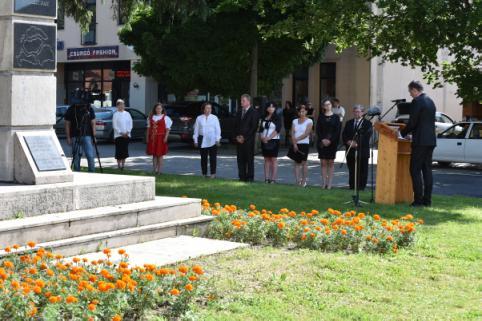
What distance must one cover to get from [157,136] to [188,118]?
36.8 ft

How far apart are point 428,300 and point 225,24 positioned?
22.4 metres

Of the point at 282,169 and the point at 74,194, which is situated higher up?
the point at 74,194

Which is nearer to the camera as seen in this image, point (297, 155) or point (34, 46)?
point (34, 46)

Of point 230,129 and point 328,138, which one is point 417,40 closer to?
point 328,138

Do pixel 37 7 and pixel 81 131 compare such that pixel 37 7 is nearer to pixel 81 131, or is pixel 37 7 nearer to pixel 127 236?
pixel 127 236

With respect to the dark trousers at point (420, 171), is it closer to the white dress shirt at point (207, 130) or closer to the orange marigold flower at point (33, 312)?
the white dress shirt at point (207, 130)

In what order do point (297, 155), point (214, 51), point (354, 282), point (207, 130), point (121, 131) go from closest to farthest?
1. point (354, 282)
2. point (297, 155)
3. point (207, 130)
4. point (121, 131)
5. point (214, 51)

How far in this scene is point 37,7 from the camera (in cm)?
907

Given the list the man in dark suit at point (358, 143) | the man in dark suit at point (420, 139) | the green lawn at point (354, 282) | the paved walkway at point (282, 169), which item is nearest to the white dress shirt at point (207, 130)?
the paved walkway at point (282, 169)

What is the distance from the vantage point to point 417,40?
73.6ft

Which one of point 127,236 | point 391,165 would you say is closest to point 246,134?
point 391,165

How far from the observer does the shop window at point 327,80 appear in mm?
38094

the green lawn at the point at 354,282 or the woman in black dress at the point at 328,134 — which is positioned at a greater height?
the woman in black dress at the point at 328,134

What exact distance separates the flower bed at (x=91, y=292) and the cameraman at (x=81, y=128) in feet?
34.9
